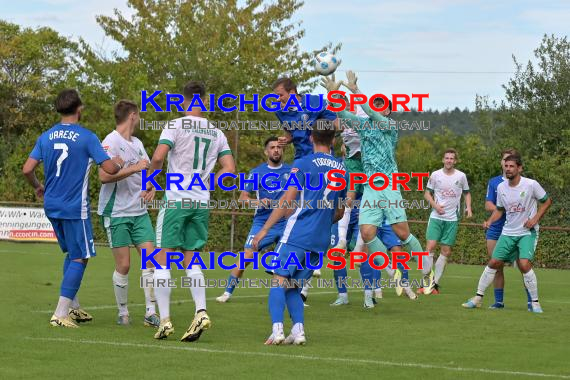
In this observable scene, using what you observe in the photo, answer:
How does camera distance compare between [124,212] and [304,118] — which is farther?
[304,118]

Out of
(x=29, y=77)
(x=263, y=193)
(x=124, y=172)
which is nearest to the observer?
(x=124, y=172)

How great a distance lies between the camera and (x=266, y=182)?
14.3 meters

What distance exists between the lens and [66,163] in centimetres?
1021

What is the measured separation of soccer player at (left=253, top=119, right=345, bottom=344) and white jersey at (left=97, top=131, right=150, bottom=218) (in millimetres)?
1848

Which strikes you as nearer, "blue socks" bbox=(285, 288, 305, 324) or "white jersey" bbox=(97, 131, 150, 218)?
"blue socks" bbox=(285, 288, 305, 324)

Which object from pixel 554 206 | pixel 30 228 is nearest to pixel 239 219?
pixel 30 228

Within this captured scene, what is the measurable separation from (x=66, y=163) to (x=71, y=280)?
3.87ft

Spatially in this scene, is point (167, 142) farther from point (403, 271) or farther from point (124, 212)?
point (403, 271)

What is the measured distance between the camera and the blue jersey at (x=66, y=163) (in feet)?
33.4

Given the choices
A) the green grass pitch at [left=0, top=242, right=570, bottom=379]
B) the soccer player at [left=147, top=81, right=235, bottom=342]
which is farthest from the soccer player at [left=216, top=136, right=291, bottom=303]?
the soccer player at [left=147, top=81, right=235, bottom=342]

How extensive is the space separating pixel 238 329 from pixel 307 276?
1.52 metres

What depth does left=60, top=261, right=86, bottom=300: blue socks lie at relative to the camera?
10.2 m

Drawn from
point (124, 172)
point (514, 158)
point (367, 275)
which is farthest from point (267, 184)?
point (124, 172)

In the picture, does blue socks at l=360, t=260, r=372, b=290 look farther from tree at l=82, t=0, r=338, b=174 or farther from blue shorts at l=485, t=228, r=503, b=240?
tree at l=82, t=0, r=338, b=174
